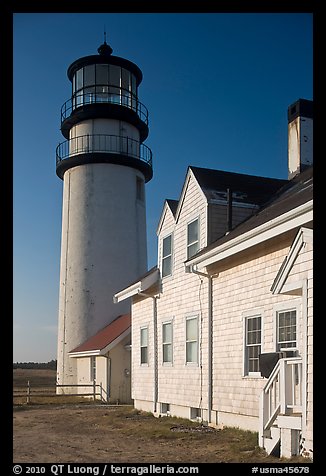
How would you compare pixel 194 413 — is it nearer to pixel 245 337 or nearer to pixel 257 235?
pixel 245 337

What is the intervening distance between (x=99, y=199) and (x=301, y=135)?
47.0ft

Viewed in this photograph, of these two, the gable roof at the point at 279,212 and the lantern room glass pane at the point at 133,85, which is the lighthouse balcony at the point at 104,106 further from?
the gable roof at the point at 279,212

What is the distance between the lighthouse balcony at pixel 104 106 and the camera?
95.7ft

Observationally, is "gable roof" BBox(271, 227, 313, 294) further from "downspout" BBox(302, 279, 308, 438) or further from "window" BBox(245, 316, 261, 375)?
"window" BBox(245, 316, 261, 375)

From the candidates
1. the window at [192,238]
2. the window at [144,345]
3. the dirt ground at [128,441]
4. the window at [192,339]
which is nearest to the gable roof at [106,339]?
the window at [144,345]

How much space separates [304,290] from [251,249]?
133 inches

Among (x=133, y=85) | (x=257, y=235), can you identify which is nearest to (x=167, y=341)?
(x=257, y=235)

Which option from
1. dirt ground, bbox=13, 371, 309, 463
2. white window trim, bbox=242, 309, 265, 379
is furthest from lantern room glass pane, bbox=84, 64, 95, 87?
white window trim, bbox=242, 309, 265, 379

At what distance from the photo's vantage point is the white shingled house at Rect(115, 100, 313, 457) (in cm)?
969

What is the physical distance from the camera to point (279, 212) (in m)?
10.7
